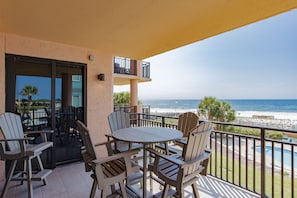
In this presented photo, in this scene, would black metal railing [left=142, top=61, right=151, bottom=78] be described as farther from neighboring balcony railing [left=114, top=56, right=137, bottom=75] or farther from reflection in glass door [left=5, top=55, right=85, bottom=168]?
reflection in glass door [left=5, top=55, right=85, bottom=168]

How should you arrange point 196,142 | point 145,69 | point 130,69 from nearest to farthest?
1. point 196,142
2. point 130,69
3. point 145,69

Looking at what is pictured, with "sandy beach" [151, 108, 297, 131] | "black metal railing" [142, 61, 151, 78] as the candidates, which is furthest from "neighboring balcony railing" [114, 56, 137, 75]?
"sandy beach" [151, 108, 297, 131]

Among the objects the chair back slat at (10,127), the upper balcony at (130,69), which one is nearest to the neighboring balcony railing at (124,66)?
the upper balcony at (130,69)

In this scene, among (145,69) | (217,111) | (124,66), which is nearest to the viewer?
(124,66)

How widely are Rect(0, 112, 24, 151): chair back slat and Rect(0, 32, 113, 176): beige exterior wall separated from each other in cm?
41

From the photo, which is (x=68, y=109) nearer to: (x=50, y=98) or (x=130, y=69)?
(x=50, y=98)

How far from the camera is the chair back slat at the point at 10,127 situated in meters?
2.24

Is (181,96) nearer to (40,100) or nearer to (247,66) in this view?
(247,66)

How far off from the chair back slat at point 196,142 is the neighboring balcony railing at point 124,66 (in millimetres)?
7872

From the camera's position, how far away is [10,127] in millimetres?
2377

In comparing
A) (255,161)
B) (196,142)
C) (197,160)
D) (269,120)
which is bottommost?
(269,120)

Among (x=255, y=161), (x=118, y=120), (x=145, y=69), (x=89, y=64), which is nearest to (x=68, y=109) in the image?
(x=89, y=64)

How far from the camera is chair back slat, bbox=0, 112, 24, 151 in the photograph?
2.24 m

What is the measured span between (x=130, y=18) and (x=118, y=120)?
67.4 inches
